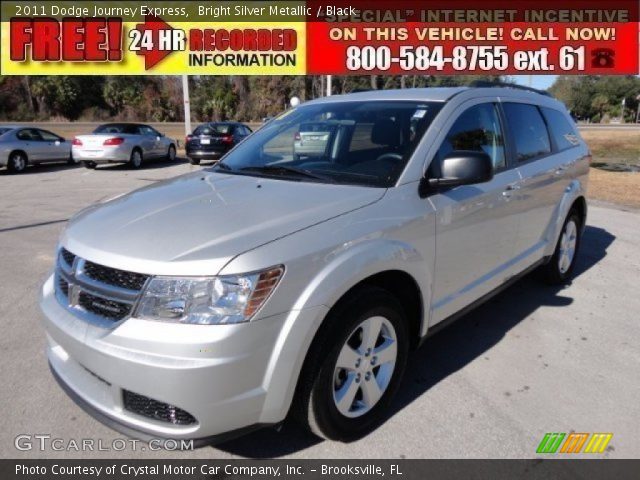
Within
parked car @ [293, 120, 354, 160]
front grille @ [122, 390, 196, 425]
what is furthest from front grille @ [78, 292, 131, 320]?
parked car @ [293, 120, 354, 160]

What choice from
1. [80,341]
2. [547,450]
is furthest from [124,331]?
[547,450]

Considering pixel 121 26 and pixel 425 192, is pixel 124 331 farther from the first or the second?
pixel 121 26

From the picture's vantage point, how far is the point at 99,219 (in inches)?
107

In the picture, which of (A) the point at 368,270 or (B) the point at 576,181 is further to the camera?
(B) the point at 576,181

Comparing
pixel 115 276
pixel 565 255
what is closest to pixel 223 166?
pixel 115 276

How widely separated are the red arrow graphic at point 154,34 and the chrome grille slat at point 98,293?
70.7 ft

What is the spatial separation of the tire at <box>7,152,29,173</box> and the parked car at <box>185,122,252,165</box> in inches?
190

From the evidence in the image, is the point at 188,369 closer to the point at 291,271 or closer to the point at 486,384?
the point at 291,271

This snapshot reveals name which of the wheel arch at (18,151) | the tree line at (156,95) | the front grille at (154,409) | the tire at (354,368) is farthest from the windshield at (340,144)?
the tree line at (156,95)

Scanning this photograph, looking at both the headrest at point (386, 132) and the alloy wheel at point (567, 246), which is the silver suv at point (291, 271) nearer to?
the headrest at point (386, 132)

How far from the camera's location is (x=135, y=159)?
16719 mm

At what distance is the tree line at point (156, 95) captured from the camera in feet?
151

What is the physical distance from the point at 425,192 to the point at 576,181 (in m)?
2.84
